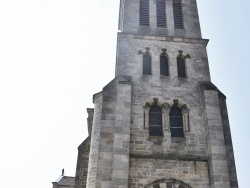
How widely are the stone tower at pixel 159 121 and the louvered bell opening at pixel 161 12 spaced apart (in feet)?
1.59

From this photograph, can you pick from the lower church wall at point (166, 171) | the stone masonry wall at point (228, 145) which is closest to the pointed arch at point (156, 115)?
the lower church wall at point (166, 171)

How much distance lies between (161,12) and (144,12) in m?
1.18

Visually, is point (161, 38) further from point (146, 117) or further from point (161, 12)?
point (146, 117)

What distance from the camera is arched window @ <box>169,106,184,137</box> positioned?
15.8 meters

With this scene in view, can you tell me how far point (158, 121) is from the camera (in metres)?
16.1

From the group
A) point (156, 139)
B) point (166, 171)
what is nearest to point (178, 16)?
point (156, 139)

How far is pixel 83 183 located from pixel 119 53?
739 centimetres

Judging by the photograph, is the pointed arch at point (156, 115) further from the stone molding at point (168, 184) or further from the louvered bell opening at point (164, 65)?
the stone molding at point (168, 184)

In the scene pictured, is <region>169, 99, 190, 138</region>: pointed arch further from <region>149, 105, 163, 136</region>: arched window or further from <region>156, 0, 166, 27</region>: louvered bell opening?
<region>156, 0, 166, 27</region>: louvered bell opening

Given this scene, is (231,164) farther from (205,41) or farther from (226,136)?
(205,41)

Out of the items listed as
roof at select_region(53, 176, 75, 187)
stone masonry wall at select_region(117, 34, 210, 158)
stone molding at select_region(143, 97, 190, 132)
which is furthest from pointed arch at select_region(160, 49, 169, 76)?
roof at select_region(53, 176, 75, 187)

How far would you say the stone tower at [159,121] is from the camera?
14.1 m

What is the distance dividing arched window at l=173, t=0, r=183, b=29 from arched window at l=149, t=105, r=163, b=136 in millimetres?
6768

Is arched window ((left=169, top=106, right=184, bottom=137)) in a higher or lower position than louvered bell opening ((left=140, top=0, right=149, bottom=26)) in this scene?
lower
